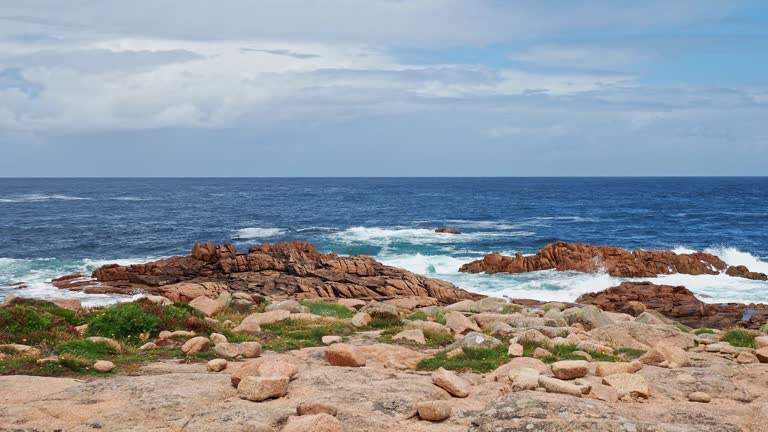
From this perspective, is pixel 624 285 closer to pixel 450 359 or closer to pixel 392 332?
pixel 392 332

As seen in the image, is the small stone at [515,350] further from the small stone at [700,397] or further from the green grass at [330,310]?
the green grass at [330,310]

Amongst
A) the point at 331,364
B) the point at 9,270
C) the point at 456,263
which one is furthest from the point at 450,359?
the point at 9,270

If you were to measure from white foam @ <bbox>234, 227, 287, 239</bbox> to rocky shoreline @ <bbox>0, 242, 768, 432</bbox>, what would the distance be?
41.7m

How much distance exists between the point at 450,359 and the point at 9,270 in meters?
40.5

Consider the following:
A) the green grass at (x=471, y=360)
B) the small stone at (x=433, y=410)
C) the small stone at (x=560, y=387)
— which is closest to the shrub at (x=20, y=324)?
the green grass at (x=471, y=360)

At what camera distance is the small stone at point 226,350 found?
15516 millimetres

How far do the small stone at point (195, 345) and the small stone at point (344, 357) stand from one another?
3.36m

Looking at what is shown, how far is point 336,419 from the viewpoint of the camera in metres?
10.4

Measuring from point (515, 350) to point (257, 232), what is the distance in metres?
56.9

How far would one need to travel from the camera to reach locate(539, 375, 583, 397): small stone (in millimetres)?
11641

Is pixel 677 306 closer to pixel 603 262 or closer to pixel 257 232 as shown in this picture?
pixel 603 262

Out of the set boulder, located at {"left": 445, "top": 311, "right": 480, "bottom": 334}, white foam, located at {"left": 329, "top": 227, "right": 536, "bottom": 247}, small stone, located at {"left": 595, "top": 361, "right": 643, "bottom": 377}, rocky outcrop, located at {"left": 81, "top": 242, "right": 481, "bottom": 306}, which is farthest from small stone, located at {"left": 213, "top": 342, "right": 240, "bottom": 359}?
white foam, located at {"left": 329, "top": 227, "right": 536, "bottom": 247}

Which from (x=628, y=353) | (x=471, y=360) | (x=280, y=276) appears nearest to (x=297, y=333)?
(x=471, y=360)

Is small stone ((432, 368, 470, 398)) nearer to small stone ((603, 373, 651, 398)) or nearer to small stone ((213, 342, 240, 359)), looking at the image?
small stone ((603, 373, 651, 398))
